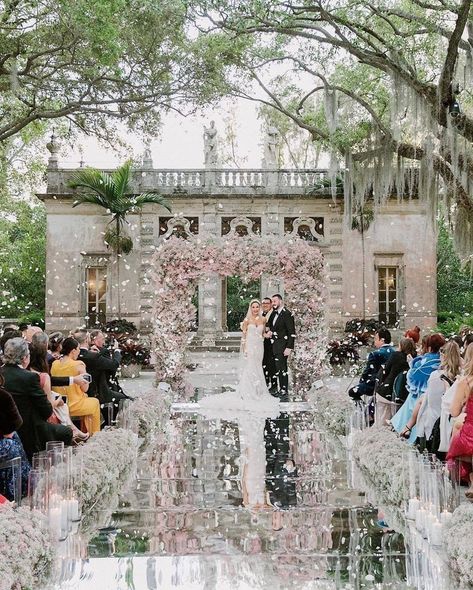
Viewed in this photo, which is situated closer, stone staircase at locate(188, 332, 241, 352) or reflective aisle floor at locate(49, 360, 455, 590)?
reflective aisle floor at locate(49, 360, 455, 590)

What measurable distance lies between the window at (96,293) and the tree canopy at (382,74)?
10251 millimetres

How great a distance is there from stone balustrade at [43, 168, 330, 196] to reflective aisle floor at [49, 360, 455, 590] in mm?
16519

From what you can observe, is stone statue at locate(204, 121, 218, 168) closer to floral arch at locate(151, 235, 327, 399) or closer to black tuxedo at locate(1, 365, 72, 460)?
floral arch at locate(151, 235, 327, 399)

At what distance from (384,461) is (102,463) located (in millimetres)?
2415

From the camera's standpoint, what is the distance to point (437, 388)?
24.3ft

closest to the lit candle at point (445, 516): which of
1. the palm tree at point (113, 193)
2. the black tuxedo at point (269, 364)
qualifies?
the black tuxedo at point (269, 364)

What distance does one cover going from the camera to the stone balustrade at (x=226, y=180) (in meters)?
24.3

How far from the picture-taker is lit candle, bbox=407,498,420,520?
5.61 m

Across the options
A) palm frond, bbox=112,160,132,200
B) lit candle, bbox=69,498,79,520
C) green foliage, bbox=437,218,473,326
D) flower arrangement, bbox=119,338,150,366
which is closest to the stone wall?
palm frond, bbox=112,160,132,200

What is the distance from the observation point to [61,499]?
5.49m

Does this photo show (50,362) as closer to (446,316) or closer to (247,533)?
(247,533)

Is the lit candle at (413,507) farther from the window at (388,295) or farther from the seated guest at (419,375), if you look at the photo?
the window at (388,295)

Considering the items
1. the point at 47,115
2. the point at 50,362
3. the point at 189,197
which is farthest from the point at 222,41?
the point at 189,197

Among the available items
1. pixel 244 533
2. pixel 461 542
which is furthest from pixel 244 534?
pixel 461 542
